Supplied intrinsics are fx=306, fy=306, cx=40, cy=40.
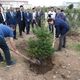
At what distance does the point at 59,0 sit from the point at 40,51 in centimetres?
3438

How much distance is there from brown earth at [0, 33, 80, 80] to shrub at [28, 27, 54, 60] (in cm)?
37


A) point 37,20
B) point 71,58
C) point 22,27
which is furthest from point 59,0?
point 71,58

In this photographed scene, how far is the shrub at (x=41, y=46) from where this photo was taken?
11.0 m

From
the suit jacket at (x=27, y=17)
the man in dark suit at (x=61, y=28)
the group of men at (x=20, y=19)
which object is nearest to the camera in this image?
the man in dark suit at (x=61, y=28)

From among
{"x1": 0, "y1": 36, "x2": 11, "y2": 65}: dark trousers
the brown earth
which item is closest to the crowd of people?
{"x1": 0, "y1": 36, "x2": 11, "y2": 65}: dark trousers

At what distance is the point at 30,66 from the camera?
10859mm

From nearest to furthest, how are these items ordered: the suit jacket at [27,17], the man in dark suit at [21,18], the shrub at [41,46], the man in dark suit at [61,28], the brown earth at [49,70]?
the brown earth at [49,70] < the shrub at [41,46] < the man in dark suit at [61,28] < the man in dark suit at [21,18] < the suit jacket at [27,17]

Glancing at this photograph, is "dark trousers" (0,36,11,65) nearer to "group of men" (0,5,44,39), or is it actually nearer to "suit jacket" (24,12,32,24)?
"group of men" (0,5,44,39)

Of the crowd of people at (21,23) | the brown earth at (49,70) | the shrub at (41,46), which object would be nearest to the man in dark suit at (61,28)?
the crowd of people at (21,23)

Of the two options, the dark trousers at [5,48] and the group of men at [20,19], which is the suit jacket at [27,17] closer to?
the group of men at [20,19]

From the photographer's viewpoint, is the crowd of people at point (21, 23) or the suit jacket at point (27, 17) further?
the suit jacket at point (27, 17)

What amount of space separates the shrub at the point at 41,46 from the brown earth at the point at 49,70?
37 cm

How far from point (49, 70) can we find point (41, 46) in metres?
0.92

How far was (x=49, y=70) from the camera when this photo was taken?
35.6 feet
